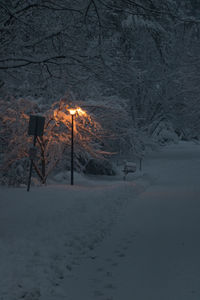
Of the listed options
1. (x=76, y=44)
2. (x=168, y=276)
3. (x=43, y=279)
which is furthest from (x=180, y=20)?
(x=43, y=279)

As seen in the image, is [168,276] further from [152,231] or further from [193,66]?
[193,66]

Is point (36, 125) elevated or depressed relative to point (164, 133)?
depressed

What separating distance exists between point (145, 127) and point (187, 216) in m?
20.4

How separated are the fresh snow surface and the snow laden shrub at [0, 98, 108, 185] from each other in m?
5.46

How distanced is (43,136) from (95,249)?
11.1 metres

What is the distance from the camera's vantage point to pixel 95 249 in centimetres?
677

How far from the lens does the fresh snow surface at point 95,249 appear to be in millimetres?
4703

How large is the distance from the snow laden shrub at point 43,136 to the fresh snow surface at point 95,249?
5.46m

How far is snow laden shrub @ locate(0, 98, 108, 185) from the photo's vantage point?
54.4 feet

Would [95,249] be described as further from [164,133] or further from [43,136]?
[164,133]

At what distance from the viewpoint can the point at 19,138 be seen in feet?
55.9

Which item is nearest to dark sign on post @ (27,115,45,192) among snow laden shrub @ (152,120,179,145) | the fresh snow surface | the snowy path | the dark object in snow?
the fresh snow surface

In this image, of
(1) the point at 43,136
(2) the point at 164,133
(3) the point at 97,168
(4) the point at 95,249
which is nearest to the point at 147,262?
(4) the point at 95,249

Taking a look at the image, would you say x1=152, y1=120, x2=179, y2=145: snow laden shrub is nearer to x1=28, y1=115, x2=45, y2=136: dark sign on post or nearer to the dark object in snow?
the dark object in snow
